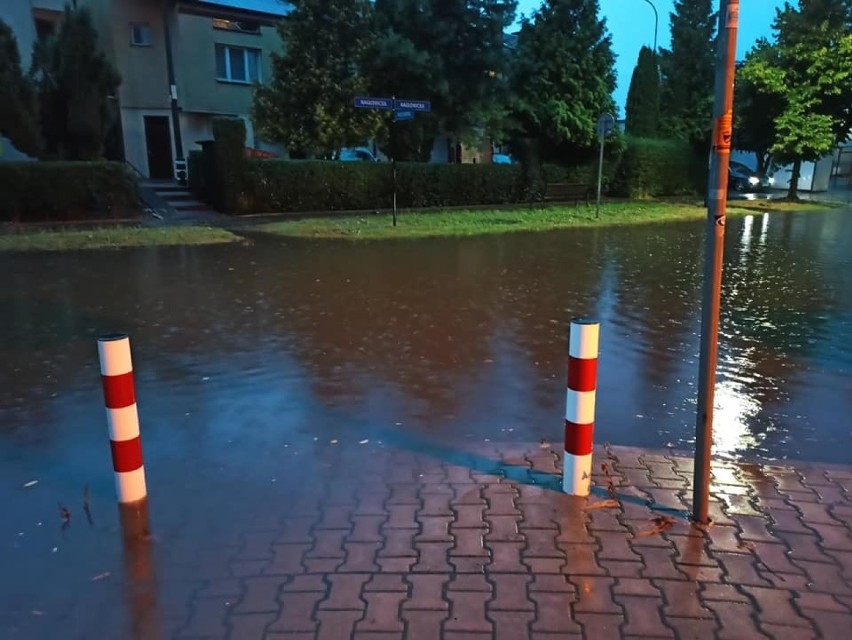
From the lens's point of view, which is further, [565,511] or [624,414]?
[624,414]

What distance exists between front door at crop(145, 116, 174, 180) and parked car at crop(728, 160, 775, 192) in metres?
26.4

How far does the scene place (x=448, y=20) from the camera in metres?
22.4

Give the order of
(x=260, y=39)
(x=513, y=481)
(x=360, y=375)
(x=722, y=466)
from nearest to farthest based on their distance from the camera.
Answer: (x=513, y=481)
(x=722, y=466)
(x=360, y=375)
(x=260, y=39)

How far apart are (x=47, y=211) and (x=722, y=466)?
1793 cm

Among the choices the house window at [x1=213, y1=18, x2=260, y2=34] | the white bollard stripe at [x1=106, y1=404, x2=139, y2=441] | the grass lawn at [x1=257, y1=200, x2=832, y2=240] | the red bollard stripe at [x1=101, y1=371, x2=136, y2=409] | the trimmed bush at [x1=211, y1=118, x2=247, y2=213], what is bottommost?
the grass lawn at [x1=257, y1=200, x2=832, y2=240]

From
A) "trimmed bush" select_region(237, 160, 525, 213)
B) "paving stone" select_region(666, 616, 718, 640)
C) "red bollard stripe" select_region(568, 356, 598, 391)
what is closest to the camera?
"paving stone" select_region(666, 616, 718, 640)

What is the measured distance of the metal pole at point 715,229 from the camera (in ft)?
9.77

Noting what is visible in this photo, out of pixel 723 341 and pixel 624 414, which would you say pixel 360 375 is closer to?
pixel 624 414

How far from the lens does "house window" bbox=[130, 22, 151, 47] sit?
27469mm

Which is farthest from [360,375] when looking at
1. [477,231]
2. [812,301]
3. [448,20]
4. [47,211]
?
[448,20]

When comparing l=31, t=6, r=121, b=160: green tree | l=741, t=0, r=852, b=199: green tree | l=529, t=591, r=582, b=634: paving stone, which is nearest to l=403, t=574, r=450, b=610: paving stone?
l=529, t=591, r=582, b=634: paving stone

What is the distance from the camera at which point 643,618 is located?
271cm

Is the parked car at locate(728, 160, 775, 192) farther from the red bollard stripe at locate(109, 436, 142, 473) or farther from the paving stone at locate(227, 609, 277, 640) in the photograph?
the paving stone at locate(227, 609, 277, 640)

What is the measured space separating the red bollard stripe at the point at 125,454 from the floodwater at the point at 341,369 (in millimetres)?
231
